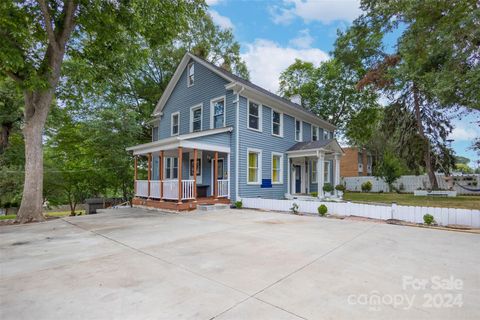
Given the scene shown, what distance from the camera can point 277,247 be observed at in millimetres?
4719

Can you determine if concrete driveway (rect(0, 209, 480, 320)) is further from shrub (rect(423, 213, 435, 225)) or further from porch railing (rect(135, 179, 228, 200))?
porch railing (rect(135, 179, 228, 200))

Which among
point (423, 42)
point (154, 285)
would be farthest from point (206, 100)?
point (154, 285)

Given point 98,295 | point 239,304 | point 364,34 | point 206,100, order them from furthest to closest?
point 206,100 → point 364,34 → point 98,295 → point 239,304

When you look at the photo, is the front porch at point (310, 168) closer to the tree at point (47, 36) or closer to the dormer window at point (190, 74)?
the dormer window at point (190, 74)

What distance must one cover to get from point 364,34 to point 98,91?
47.4 feet

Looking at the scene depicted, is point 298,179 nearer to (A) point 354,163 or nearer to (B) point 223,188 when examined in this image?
(B) point 223,188

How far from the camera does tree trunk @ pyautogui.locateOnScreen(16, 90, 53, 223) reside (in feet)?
27.6

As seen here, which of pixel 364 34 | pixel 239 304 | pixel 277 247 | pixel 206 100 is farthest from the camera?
pixel 206 100

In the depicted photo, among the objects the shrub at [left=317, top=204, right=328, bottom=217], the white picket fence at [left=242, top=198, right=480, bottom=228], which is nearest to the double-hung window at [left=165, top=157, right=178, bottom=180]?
the white picket fence at [left=242, top=198, right=480, bottom=228]

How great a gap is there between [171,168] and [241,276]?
497 inches

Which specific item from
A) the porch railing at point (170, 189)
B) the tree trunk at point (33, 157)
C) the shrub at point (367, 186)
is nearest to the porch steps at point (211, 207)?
the porch railing at point (170, 189)

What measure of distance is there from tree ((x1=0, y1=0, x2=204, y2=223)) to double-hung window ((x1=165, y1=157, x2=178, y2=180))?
22.5 feet

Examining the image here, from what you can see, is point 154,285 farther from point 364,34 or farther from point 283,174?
point 364,34

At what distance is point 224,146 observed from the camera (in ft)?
37.9
